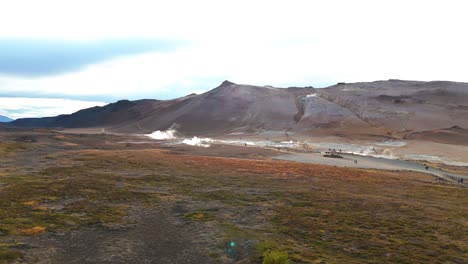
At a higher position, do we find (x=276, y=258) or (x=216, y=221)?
(x=276, y=258)

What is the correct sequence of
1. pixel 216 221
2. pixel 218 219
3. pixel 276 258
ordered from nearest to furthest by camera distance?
pixel 276 258 < pixel 216 221 < pixel 218 219

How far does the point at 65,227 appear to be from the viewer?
24.2 meters

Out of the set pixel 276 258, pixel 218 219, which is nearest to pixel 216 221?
pixel 218 219

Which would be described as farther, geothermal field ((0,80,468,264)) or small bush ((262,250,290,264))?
geothermal field ((0,80,468,264))

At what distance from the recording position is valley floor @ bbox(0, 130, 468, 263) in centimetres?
2061

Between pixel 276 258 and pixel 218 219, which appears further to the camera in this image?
pixel 218 219

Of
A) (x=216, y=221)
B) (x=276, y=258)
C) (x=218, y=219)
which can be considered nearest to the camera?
(x=276, y=258)

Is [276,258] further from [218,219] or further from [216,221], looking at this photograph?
[218,219]

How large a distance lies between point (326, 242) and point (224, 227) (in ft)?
22.6

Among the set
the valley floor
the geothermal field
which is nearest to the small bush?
the geothermal field

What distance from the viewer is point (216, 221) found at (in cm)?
2745

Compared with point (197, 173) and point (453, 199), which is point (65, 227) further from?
point (453, 199)

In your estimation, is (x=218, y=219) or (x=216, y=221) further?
(x=218, y=219)

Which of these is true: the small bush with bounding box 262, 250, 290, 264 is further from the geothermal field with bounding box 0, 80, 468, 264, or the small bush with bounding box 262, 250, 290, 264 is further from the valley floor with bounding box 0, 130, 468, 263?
the valley floor with bounding box 0, 130, 468, 263
